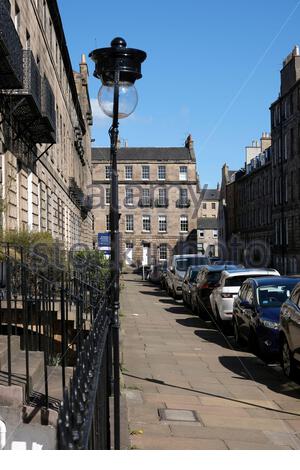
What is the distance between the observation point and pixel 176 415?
726 cm

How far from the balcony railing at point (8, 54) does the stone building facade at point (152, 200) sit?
67563 mm

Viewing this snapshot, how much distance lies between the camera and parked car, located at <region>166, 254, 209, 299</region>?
30553 millimetres

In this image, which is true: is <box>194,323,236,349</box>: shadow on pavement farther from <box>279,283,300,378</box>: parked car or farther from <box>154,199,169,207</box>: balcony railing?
<box>154,199,169,207</box>: balcony railing

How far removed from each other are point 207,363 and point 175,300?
745 inches

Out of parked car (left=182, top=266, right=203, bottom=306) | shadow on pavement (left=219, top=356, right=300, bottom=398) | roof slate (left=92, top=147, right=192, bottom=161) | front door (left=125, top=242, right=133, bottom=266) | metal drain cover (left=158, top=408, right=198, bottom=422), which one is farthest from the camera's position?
roof slate (left=92, top=147, right=192, bottom=161)

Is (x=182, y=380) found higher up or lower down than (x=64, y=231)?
lower down

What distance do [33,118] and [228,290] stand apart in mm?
7818

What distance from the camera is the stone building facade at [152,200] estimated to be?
279 feet

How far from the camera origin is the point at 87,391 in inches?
120

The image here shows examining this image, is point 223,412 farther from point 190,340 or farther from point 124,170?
point 124,170

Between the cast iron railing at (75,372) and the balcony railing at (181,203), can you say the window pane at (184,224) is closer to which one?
the balcony railing at (181,203)

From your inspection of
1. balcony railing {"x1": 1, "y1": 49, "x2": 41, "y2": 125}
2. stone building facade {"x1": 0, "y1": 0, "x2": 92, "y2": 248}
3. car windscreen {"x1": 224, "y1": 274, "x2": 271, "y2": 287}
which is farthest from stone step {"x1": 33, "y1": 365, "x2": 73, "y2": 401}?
balcony railing {"x1": 1, "y1": 49, "x2": 41, "y2": 125}

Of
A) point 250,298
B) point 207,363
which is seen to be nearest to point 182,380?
point 207,363

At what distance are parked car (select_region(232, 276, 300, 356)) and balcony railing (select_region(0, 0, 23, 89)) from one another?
7076mm
